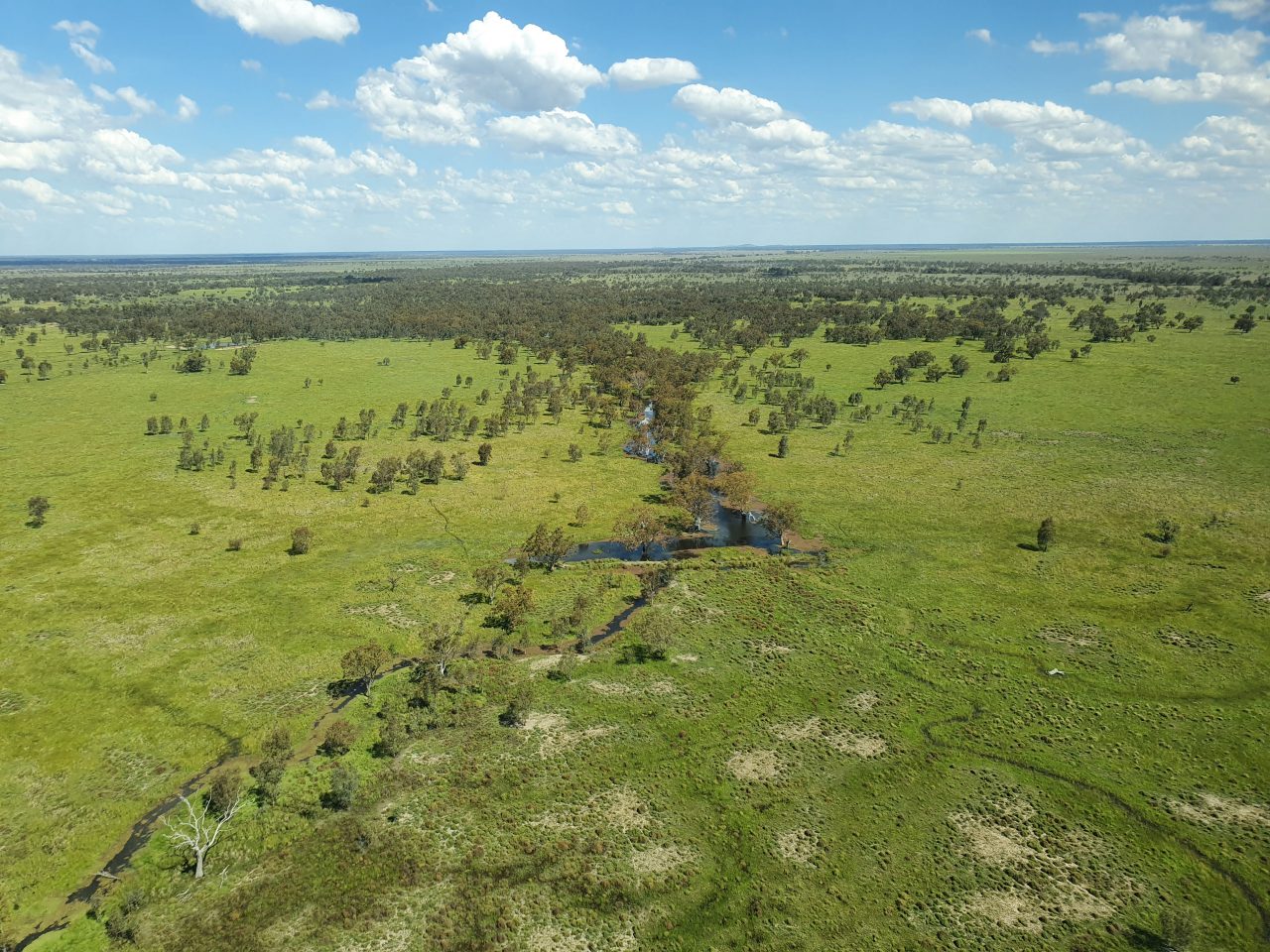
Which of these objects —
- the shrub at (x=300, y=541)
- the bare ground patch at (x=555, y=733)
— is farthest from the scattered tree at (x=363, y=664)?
the shrub at (x=300, y=541)

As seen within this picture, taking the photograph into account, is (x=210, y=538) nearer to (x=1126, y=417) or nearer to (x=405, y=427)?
(x=405, y=427)

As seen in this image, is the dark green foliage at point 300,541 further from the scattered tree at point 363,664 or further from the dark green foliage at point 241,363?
the dark green foliage at point 241,363

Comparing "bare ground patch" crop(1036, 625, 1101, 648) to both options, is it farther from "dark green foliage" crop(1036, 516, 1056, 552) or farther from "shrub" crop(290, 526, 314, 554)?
"shrub" crop(290, 526, 314, 554)

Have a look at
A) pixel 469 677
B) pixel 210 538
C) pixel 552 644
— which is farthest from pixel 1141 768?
pixel 210 538

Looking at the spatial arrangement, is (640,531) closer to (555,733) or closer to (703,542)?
(703,542)

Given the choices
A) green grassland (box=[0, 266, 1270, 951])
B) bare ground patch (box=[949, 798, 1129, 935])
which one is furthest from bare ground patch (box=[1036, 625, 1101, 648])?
bare ground patch (box=[949, 798, 1129, 935])

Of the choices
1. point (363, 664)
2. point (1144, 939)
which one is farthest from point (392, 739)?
point (1144, 939)
